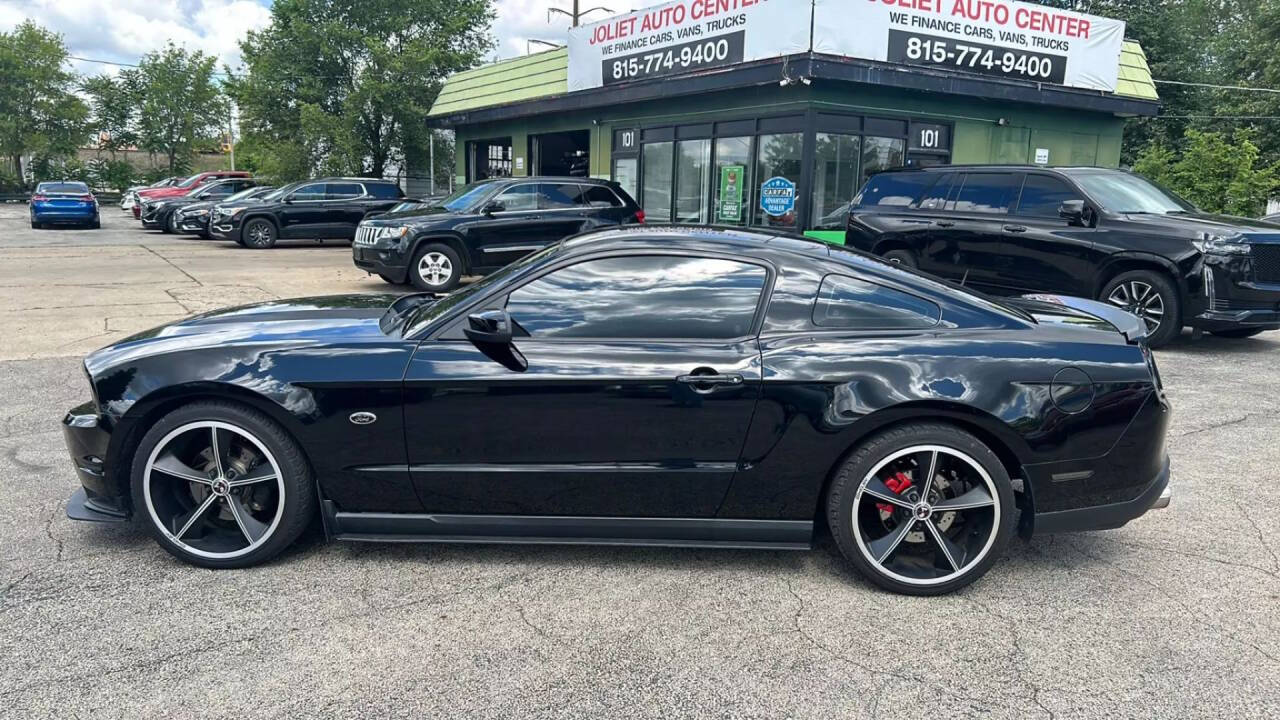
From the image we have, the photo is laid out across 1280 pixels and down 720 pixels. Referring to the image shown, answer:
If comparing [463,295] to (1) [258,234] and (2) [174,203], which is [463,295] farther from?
(2) [174,203]

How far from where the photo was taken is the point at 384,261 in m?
11.9

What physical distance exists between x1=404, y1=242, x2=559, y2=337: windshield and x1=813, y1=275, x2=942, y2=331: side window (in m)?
1.22

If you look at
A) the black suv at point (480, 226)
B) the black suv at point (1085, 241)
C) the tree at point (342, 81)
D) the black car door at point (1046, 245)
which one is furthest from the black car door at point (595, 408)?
the tree at point (342, 81)

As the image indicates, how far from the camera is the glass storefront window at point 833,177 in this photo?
1373 cm

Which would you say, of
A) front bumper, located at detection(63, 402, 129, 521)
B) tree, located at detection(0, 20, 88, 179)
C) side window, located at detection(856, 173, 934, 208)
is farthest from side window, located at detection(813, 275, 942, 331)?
tree, located at detection(0, 20, 88, 179)

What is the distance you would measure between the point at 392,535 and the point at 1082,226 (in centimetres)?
799

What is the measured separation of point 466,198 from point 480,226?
65 centimetres

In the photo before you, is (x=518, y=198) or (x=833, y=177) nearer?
(x=518, y=198)

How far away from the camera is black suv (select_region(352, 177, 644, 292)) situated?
39.0 feet

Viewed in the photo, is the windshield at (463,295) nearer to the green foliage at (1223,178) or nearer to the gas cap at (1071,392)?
the gas cap at (1071,392)

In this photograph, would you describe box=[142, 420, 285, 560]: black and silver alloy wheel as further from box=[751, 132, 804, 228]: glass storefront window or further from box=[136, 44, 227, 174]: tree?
box=[136, 44, 227, 174]: tree

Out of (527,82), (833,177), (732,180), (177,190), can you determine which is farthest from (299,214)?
(833,177)

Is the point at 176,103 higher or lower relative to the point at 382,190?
higher

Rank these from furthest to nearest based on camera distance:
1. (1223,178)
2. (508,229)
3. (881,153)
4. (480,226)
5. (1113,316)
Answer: (1223,178) < (881,153) < (508,229) < (480,226) < (1113,316)
